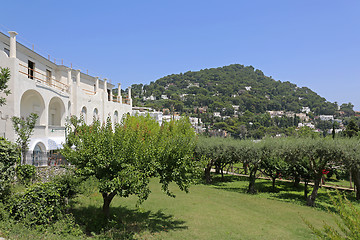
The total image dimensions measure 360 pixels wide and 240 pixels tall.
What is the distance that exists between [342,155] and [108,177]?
19124 millimetres

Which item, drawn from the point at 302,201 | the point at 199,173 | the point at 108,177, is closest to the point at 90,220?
the point at 108,177

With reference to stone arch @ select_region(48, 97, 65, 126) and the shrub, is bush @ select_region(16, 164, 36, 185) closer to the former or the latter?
the shrub

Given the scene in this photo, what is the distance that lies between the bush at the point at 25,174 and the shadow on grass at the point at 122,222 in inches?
136

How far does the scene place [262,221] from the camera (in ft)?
51.8

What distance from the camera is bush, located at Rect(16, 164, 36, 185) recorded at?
14.5 m

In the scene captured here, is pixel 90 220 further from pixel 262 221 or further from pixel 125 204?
pixel 262 221

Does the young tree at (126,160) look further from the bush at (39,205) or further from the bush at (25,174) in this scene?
the bush at (25,174)

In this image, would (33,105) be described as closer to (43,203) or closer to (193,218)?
(43,203)

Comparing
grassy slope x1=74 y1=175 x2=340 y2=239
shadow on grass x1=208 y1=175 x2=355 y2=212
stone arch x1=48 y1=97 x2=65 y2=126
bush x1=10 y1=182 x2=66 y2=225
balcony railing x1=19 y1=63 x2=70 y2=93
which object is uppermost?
balcony railing x1=19 y1=63 x2=70 y2=93

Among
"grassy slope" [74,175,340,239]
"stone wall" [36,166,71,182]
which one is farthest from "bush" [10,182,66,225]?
"stone wall" [36,166,71,182]

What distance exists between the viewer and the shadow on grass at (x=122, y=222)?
12453 mm

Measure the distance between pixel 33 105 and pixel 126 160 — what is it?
16883 mm

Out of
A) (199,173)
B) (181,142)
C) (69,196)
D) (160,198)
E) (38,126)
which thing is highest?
(38,126)

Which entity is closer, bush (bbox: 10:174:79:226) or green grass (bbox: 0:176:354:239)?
bush (bbox: 10:174:79:226)
